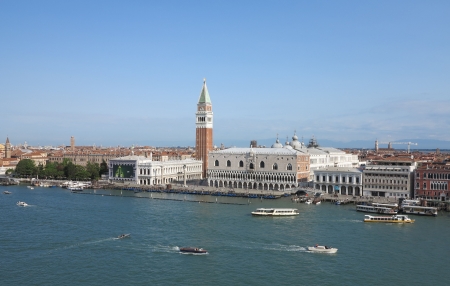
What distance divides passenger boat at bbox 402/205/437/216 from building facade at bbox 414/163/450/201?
9.56 ft

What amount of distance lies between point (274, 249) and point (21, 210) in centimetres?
1455

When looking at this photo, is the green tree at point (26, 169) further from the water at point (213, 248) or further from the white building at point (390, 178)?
the white building at point (390, 178)

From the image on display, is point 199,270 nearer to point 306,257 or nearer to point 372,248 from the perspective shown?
point 306,257

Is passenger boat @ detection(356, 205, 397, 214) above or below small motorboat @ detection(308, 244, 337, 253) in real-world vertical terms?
above

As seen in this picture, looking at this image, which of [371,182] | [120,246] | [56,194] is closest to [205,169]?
[56,194]

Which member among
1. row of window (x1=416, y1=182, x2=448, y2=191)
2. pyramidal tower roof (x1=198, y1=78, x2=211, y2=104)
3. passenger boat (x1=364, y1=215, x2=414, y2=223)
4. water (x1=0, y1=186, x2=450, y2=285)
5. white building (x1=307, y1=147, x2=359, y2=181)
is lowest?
water (x1=0, y1=186, x2=450, y2=285)

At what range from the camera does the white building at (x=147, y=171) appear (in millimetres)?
39500

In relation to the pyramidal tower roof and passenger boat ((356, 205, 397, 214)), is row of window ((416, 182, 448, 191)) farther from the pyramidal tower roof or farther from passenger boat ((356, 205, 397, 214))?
the pyramidal tower roof

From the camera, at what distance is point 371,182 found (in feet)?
101

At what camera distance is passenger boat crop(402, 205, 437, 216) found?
24.6 metres

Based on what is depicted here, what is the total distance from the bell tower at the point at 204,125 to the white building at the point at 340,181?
12.8 m

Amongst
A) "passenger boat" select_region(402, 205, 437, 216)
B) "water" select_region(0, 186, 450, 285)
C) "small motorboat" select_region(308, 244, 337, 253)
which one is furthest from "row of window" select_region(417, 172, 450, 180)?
"small motorboat" select_region(308, 244, 337, 253)

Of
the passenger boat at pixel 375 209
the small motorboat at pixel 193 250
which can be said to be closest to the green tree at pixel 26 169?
the passenger boat at pixel 375 209

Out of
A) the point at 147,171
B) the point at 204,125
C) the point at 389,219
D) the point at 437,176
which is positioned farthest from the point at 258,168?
the point at 389,219
